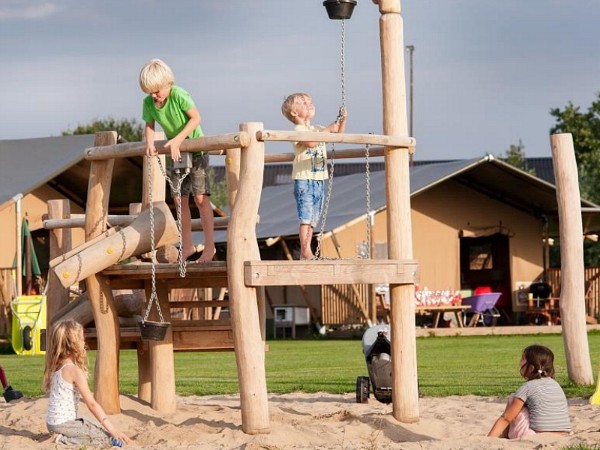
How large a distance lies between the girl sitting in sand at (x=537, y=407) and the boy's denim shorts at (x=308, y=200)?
2.26 m

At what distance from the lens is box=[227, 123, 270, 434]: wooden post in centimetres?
903

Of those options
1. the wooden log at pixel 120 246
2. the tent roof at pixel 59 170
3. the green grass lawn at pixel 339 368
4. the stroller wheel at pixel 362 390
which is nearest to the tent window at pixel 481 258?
the green grass lawn at pixel 339 368

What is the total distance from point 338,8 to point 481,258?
23324 millimetres

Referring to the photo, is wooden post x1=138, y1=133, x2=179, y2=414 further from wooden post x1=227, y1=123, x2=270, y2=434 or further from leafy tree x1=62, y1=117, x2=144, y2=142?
leafy tree x1=62, y1=117, x2=144, y2=142

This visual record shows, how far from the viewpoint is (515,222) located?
1225 inches

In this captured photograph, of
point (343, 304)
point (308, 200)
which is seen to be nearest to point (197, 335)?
point (308, 200)

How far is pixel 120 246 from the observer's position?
9.81 meters

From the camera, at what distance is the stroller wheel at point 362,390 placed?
11.7 metres

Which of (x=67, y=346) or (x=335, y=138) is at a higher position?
(x=335, y=138)

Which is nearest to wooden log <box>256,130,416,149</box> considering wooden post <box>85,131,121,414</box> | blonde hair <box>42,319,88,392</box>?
wooden post <box>85,131,121,414</box>

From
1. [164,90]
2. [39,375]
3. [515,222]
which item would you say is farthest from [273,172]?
[164,90]

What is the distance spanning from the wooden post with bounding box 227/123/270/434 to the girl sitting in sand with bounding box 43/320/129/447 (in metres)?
0.93

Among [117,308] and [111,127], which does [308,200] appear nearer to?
[117,308]

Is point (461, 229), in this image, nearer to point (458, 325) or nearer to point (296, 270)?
point (458, 325)
